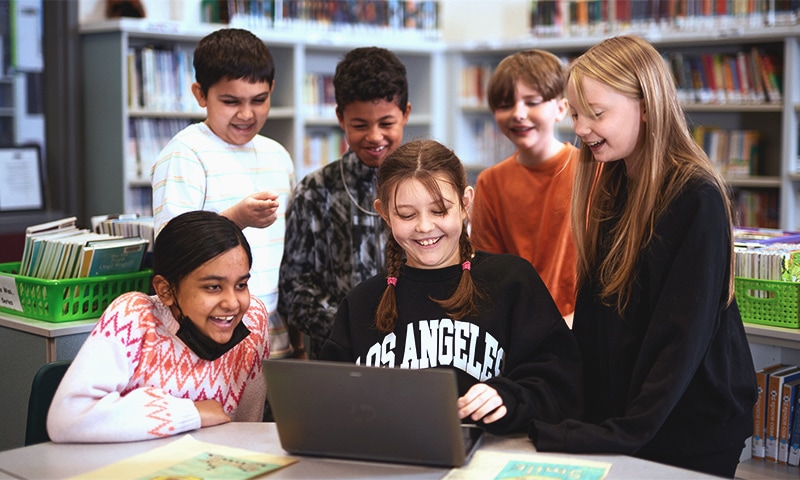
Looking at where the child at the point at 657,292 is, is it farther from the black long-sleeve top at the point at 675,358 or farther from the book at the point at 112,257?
the book at the point at 112,257

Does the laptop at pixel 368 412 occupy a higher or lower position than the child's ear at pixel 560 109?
lower

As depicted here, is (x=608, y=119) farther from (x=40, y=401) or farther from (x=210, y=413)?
(x=40, y=401)

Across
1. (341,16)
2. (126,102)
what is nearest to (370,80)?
(126,102)

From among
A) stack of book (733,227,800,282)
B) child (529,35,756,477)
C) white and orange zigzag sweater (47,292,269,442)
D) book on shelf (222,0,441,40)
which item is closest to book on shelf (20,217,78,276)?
white and orange zigzag sweater (47,292,269,442)

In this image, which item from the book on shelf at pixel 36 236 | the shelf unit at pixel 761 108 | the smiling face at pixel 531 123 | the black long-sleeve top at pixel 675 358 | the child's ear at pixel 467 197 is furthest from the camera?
the shelf unit at pixel 761 108

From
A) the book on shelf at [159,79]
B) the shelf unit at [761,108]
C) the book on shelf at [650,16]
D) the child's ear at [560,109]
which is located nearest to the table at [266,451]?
the child's ear at [560,109]

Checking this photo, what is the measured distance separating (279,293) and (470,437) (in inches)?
41.9

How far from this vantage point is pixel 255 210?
87.4 inches

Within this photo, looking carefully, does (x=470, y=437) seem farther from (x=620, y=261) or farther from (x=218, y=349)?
(x=218, y=349)

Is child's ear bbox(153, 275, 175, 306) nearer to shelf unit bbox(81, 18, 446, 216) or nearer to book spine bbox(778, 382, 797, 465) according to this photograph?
book spine bbox(778, 382, 797, 465)

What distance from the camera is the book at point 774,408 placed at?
100 inches

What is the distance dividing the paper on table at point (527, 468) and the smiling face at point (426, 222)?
473 millimetres

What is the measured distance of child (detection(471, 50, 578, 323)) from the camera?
2.66 metres

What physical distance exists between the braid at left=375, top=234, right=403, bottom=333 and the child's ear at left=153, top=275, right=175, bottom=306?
1.43 feet
